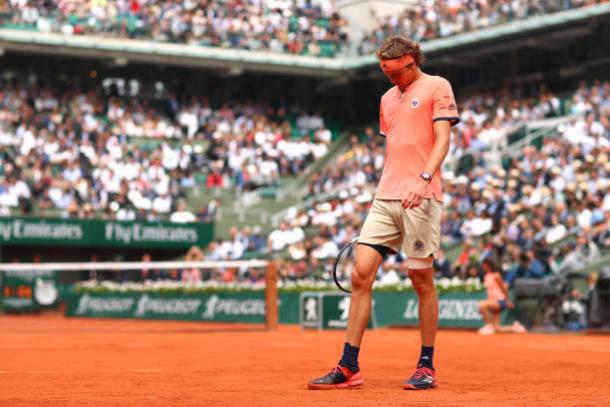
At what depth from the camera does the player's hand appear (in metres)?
7.61

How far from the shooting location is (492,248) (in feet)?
74.9

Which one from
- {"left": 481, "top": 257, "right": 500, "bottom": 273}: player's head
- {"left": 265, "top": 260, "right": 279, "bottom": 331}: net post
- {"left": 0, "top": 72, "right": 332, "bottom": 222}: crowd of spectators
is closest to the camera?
{"left": 481, "top": 257, "right": 500, "bottom": 273}: player's head

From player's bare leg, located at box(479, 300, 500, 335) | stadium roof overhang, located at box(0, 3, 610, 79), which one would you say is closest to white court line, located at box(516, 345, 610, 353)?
player's bare leg, located at box(479, 300, 500, 335)

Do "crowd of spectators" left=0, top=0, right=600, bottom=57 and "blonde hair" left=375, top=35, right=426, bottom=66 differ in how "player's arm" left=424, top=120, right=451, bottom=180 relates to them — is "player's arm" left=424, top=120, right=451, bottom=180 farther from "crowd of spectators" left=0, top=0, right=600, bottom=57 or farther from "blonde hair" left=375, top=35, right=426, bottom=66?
"crowd of spectators" left=0, top=0, right=600, bottom=57

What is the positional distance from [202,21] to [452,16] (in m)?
8.09

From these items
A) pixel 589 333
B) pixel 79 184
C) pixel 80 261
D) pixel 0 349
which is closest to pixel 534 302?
pixel 589 333

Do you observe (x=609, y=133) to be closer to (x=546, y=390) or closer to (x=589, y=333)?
(x=589, y=333)

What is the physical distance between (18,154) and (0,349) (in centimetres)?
2099

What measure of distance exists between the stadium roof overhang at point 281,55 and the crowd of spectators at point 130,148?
1565 millimetres

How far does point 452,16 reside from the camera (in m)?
36.8

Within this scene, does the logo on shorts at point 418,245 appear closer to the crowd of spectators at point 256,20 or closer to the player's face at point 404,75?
the player's face at point 404,75

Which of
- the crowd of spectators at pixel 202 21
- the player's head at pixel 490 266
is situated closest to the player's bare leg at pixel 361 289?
the player's head at pixel 490 266

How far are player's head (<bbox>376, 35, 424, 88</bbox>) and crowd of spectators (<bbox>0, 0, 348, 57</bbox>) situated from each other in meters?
29.3

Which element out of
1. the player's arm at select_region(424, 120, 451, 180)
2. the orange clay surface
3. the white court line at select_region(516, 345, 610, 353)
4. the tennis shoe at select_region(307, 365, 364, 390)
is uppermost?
the player's arm at select_region(424, 120, 451, 180)
